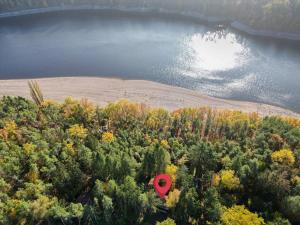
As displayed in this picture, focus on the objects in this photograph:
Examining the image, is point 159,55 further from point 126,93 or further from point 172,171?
point 172,171

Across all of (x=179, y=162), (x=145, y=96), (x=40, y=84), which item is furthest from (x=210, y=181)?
(x=40, y=84)

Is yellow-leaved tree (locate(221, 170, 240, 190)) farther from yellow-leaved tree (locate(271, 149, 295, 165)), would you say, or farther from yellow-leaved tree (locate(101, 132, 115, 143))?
yellow-leaved tree (locate(101, 132, 115, 143))

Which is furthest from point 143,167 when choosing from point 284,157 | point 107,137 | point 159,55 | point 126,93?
point 159,55

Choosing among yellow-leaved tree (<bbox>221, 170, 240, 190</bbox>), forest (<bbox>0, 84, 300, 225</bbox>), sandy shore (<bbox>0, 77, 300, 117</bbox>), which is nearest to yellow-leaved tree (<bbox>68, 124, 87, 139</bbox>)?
forest (<bbox>0, 84, 300, 225</bbox>)

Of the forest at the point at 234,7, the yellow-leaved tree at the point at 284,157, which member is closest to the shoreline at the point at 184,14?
the forest at the point at 234,7

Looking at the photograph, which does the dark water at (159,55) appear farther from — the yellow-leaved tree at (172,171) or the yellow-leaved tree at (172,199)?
the yellow-leaved tree at (172,199)
